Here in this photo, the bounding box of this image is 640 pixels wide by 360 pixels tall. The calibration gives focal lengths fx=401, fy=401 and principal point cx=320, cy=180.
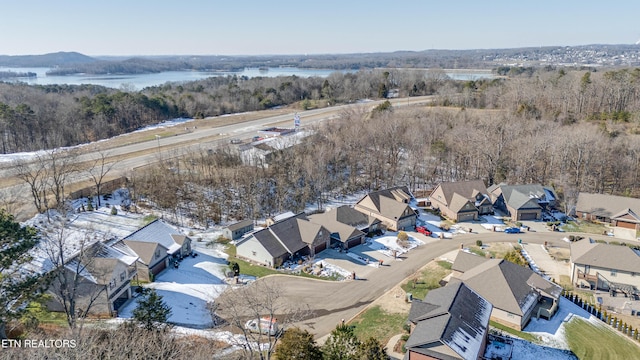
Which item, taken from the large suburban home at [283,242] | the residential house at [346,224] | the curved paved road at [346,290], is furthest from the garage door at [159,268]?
the residential house at [346,224]

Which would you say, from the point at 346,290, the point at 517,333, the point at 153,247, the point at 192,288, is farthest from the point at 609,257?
the point at 153,247

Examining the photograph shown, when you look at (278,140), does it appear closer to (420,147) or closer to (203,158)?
(203,158)

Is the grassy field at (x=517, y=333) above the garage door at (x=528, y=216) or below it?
below

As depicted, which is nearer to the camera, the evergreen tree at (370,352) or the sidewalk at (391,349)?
the evergreen tree at (370,352)

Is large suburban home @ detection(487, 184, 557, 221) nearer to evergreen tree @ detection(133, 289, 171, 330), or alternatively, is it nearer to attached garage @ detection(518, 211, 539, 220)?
attached garage @ detection(518, 211, 539, 220)

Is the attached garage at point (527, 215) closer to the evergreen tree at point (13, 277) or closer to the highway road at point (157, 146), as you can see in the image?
the highway road at point (157, 146)

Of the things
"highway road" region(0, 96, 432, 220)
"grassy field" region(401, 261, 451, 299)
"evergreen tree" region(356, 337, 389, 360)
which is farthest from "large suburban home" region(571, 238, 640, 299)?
"highway road" region(0, 96, 432, 220)

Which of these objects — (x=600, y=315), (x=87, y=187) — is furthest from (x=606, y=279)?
(x=87, y=187)
